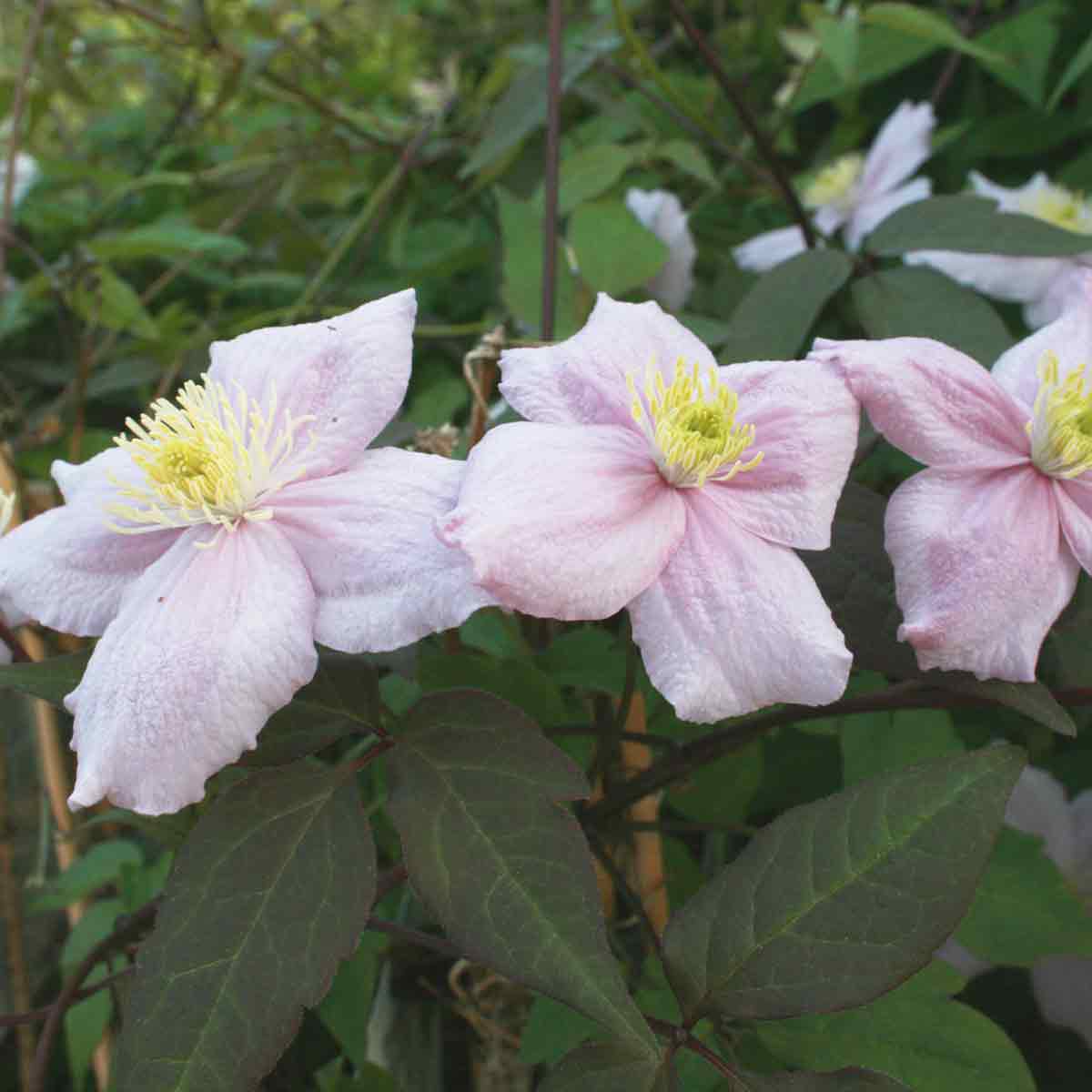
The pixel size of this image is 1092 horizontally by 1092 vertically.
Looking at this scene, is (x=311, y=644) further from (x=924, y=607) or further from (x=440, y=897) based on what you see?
(x=924, y=607)

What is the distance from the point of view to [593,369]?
438mm

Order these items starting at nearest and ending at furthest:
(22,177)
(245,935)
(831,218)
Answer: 1. (245,935)
2. (831,218)
3. (22,177)

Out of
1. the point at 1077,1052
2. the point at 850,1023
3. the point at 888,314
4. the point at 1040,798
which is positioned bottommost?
the point at 1077,1052

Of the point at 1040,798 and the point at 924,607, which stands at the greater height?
the point at 924,607

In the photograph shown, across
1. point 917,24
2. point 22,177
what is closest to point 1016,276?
point 917,24

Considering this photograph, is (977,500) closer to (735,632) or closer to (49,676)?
(735,632)

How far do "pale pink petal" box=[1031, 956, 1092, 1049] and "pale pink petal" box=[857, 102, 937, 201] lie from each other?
0.61m

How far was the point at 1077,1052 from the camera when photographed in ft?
2.30

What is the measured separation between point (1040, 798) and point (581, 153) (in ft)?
1.83

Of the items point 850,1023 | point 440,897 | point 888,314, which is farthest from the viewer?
point 888,314

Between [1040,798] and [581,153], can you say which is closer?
[1040,798]

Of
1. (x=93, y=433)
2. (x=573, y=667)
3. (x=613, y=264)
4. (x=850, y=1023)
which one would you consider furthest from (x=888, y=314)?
(x=93, y=433)

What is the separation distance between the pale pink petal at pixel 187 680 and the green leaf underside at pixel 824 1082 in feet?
0.70

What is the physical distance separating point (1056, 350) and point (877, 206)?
0.49 m
